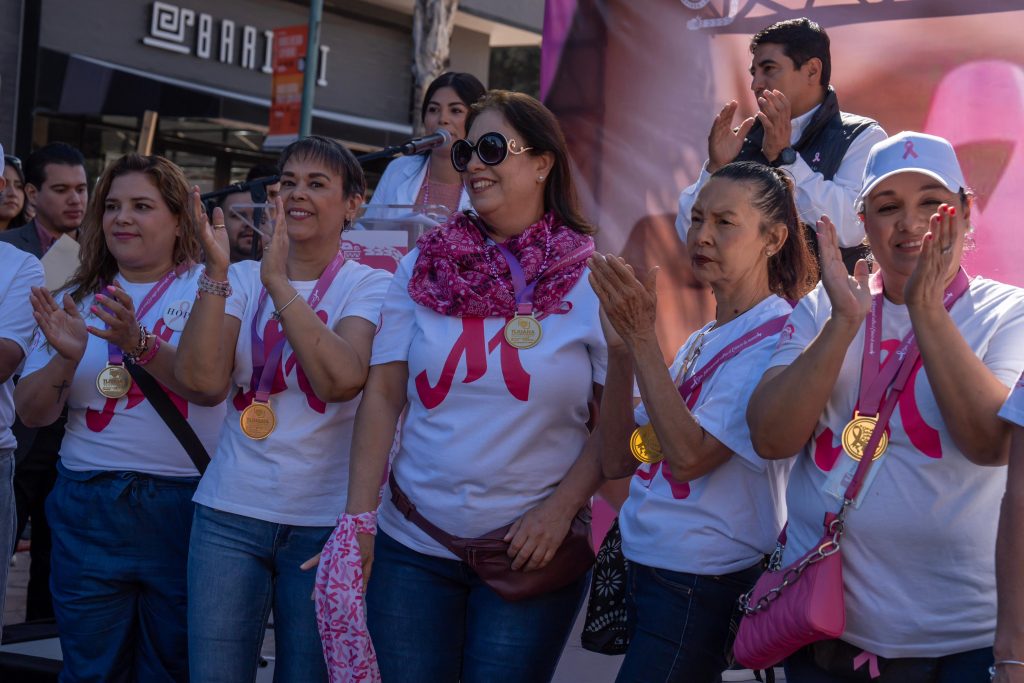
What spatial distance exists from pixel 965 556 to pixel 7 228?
242 inches

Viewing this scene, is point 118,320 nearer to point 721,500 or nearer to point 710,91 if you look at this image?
point 721,500

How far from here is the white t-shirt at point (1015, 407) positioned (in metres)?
2.33

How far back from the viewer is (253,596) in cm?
353

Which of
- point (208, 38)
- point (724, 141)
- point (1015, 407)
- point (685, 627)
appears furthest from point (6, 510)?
point (208, 38)

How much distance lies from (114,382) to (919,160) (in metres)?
2.62

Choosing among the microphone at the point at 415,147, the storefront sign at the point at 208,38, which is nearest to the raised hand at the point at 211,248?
the microphone at the point at 415,147

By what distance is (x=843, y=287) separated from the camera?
2566mm

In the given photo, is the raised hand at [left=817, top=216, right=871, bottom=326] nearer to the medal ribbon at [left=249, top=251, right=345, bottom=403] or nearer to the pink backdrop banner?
the medal ribbon at [left=249, top=251, right=345, bottom=403]

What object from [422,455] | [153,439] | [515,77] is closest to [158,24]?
[515,77]

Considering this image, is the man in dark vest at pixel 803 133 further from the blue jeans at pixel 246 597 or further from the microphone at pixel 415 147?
the blue jeans at pixel 246 597

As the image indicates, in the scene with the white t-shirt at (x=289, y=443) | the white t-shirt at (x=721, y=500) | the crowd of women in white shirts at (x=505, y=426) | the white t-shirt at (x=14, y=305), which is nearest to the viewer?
the crowd of women in white shirts at (x=505, y=426)

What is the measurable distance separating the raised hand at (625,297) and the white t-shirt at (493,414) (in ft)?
0.98

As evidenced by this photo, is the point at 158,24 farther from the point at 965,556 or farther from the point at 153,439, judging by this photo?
the point at 965,556

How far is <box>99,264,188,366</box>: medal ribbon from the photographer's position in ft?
13.1
